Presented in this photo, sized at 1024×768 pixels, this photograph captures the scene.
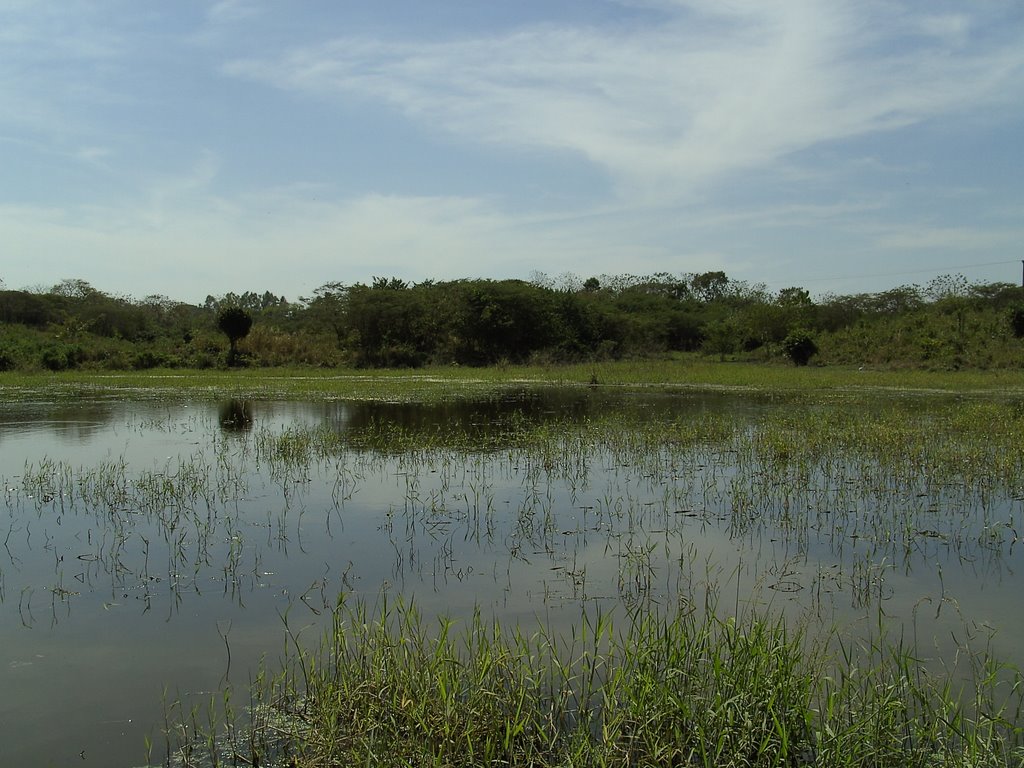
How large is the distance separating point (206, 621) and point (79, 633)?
739 millimetres

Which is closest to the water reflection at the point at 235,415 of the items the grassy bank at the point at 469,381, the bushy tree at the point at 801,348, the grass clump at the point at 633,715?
the grassy bank at the point at 469,381

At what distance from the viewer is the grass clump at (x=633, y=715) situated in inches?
131

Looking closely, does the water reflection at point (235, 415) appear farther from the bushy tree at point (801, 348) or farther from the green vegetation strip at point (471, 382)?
the bushy tree at point (801, 348)

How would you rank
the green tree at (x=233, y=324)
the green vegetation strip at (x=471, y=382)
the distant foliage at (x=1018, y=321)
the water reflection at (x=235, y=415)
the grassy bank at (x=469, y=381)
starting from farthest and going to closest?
1. the green tree at (x=233, y=324)
2. the distant foliage at (x=1018, y=321)
3. the grassy bank at (x=469, y=381)
4. the green vegetation strip at (x=471, y=382)
5. the water reflection at (x=235, y=415)

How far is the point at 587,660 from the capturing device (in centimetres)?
434

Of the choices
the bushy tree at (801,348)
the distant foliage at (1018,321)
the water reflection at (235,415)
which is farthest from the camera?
the bushy tree at (801,348)

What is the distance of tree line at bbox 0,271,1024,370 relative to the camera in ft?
108

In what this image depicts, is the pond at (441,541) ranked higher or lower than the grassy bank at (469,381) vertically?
lower

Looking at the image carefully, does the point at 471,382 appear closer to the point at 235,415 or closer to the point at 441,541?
the point at 235,415

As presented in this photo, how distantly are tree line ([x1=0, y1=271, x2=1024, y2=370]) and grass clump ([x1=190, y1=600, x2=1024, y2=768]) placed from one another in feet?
96.8

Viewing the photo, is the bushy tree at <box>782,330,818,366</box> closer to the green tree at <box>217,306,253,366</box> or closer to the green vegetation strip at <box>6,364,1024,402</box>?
the green vegetation strip at <box>6,364,1024,402</box>

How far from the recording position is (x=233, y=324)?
115 feet

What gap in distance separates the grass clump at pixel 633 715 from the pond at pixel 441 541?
64 centimetres

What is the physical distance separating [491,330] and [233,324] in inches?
504
